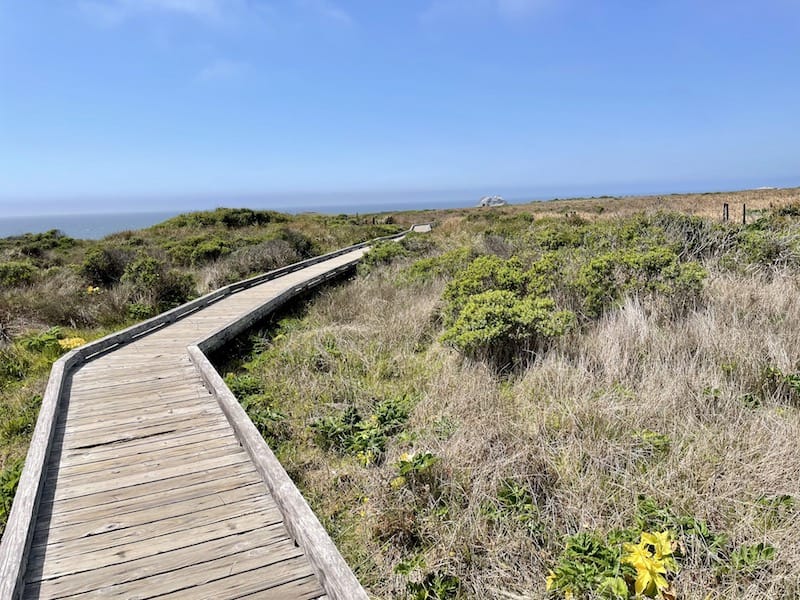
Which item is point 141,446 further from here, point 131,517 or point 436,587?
point 436,587

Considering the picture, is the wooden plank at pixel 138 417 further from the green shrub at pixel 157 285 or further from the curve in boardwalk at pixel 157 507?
the green shrub at pixel 157 285

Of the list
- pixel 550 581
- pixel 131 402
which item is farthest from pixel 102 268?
pixel 550 581

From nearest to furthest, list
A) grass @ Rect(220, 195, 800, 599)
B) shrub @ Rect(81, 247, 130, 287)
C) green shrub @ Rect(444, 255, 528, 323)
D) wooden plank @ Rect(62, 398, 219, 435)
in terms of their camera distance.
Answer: grass @ Rect(220, 195, 800, 599), wooden plank @ Rect(62, 398, 219, 435), green shrub @ Rect(444, 255, 528, 323), shrub @ Rect(81, 247, 130, 287)

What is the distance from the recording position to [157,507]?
3.45 m

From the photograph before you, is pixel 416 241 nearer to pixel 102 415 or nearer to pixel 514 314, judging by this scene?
pixel 514 314

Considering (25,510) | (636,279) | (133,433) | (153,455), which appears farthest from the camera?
(636,279)

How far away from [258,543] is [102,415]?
117 inches

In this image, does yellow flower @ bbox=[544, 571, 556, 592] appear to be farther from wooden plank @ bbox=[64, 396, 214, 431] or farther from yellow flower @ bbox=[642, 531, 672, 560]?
wooden plank @ bbox=[64, 396, 214, 431]

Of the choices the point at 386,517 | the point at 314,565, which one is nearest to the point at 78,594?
the point at 314,565

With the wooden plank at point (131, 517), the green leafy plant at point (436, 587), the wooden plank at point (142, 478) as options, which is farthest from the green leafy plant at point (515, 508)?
the wooden plank at point (142, 478)

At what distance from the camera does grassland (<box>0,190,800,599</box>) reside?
2.94m

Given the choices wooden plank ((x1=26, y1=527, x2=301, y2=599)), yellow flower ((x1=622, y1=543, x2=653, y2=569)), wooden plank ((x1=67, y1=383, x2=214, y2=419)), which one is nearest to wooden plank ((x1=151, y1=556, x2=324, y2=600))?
wooden plank ((x1=26, y1=527, x2=301, y2=599))

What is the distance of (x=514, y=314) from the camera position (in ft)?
20.2

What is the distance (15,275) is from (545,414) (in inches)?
590
